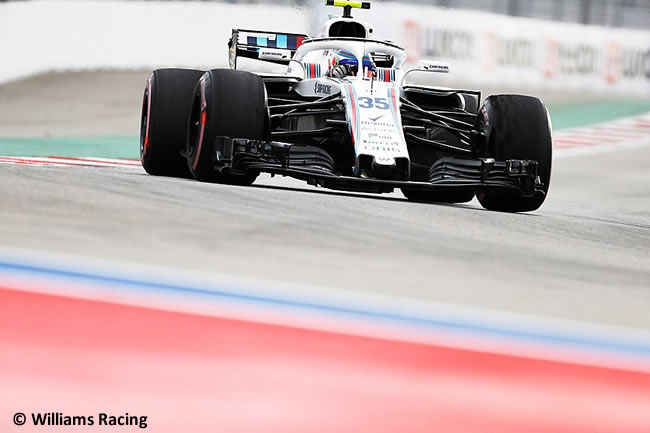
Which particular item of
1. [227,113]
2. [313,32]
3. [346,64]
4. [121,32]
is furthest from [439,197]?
[121,32]

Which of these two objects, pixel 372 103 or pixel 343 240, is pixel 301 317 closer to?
pixel 343 240

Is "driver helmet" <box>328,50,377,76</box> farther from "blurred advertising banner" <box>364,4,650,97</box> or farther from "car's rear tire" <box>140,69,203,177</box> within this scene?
"blurred advertising banner" <box>364,4,650,97</box>

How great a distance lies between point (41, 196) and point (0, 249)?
1.41 m

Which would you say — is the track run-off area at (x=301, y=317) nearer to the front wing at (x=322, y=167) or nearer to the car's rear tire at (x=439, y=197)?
the front wing at (x=322, y=167)

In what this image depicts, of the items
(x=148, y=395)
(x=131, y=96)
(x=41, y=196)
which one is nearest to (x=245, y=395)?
(x=148, y=395)

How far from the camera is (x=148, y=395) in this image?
2.95 m

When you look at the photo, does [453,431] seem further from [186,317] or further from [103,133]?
[103,133]

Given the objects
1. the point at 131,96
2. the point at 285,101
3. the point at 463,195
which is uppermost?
the point at 285,101

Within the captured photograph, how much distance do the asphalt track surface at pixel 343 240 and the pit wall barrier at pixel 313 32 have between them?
11.1 meters

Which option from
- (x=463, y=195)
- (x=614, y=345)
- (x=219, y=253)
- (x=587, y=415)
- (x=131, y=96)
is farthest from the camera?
(x=131, y=96)

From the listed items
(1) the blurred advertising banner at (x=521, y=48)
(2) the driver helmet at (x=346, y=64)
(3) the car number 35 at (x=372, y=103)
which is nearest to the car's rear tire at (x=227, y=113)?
(3) the car number 35 at (x=372, y=103)

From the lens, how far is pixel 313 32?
17.5 metres

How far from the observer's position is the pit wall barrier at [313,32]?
693 inches

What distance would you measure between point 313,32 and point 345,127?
10.7 metres
